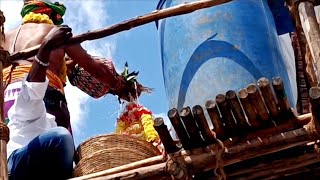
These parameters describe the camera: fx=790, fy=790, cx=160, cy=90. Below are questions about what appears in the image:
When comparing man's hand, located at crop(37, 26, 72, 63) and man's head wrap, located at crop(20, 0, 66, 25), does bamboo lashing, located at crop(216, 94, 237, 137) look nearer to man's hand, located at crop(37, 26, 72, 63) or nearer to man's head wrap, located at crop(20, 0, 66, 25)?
man's hand, located at crop(37, 26, 72, 63)

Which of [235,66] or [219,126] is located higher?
[235,66]

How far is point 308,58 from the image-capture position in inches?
154

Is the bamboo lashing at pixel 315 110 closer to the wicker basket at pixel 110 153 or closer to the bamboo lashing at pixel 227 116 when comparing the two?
the bamboo lashing at pixel 227 116

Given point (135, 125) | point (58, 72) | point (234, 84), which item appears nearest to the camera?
point (234, 84)

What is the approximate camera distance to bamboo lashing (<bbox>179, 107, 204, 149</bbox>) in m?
3.74

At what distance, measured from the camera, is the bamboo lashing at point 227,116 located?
12.2 feet

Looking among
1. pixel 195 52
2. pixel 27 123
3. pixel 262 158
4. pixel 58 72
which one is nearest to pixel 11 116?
pixel 27 123

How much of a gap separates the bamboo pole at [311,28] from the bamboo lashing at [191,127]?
2.04 feet

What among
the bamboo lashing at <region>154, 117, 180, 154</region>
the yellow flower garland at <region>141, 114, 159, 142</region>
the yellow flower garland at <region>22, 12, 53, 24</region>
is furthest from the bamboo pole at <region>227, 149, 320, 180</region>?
the yellow flower garland at <region>22, 12, 53, 24</region>

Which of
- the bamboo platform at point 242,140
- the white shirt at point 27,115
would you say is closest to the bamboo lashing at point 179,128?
the bamboo platform at point 242,140

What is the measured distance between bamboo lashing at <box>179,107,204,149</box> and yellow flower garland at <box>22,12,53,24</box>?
2.01 metres

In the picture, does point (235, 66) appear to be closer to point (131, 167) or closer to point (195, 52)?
point (195, 52)

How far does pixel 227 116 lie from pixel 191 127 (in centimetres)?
18

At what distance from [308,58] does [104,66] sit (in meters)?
1.65
